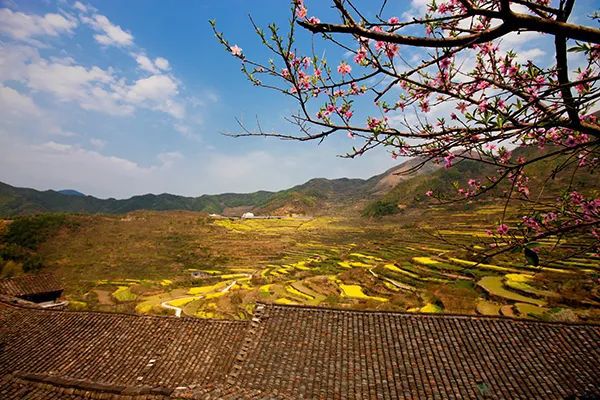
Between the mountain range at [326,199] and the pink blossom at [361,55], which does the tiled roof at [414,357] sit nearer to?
the pink blossom at [361,55]

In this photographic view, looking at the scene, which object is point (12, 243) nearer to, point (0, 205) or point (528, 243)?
point (528, 243)

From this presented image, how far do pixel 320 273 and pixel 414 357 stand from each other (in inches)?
1054

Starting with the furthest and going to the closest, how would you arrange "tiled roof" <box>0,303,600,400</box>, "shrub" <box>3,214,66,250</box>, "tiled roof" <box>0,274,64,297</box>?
"shrub" <box>3,214,66,250</box>
"tiled roof" <box>0,274,64,297</box>
"tiled roof" <box>0,303,600,400</box>

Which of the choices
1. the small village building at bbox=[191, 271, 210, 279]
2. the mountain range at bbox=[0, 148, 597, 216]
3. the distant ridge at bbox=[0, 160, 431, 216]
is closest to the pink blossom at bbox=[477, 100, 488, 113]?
the small village building at bbox=[191, 271, 210, 279]

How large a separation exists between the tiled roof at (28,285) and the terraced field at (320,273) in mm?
5563

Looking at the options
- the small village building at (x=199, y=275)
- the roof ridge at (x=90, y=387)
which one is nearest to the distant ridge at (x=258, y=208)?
the small village building at (x=199, y=275)

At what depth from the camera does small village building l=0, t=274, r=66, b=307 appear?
67.2ft

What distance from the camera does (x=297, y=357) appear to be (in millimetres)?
10914

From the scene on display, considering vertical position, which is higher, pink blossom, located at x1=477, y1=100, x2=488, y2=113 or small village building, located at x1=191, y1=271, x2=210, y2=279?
pink blossom, located at x1=477, y1=100, x2=488, y2=113

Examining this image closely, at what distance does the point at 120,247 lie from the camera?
57469 millimetres

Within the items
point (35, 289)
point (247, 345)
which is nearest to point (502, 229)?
point (247, 345)

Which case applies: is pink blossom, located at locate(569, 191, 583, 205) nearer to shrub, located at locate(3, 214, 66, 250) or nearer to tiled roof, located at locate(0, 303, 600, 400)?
tiled roof, located at locate(0, 303, 600, 400)

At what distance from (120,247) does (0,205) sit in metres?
98.9

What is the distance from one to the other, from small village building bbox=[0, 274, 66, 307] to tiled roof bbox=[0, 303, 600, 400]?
21.5ft
